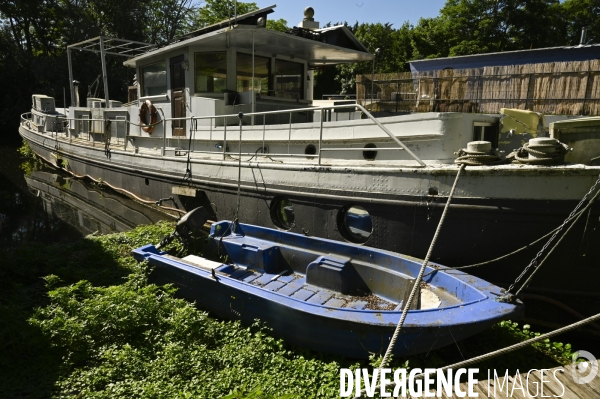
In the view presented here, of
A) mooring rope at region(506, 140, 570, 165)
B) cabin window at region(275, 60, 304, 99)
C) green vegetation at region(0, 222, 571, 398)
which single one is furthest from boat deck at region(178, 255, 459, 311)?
cabin window at region(275, 60, 304, 99)

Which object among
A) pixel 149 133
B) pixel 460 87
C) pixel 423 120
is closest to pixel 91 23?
pixel 149 133

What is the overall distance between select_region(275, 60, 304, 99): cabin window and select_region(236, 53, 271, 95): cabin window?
0.92 feet

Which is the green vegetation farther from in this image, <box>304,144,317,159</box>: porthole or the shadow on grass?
<box>304,144,317,159</box>: porthole

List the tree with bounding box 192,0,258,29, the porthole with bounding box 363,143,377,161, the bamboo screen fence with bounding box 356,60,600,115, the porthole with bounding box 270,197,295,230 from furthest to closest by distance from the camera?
the tree with bounding box 192,0,258,29 < the bamboo screen fence with bounding box 356,60,600,115 < the porthole with bounding box 270,197,295,230 < the porthole with bounding box 363,143,377,161

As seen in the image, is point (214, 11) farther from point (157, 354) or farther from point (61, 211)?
point (157, 354)

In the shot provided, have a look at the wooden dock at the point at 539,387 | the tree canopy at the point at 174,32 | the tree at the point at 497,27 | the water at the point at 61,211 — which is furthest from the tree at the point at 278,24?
the wooden dock at the point at 539,387

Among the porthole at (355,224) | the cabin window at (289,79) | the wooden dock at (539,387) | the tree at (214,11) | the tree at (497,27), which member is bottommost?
the wooden dock at (539,387)

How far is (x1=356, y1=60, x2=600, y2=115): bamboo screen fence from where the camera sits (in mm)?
12922

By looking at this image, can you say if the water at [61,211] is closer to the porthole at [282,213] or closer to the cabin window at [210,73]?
the cabin window at [210,73]

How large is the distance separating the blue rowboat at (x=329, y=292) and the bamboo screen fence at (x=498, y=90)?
850cm

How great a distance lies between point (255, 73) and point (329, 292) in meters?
6.35

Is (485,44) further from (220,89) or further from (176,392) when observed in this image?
(176,392)

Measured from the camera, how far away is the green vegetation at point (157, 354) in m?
3.88

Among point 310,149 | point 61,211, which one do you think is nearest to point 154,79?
point 61,211
